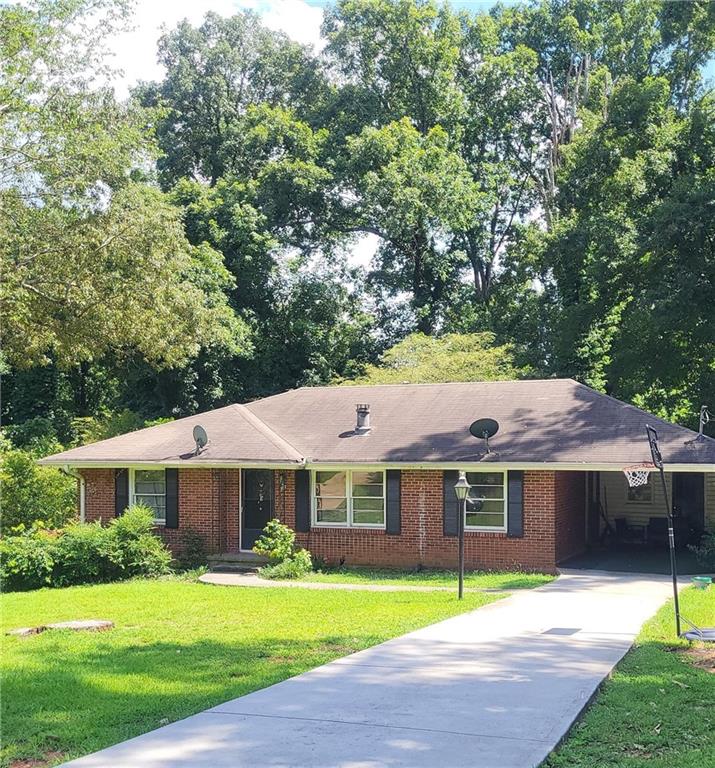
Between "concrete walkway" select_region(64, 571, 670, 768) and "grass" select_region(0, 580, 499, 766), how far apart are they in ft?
1.49

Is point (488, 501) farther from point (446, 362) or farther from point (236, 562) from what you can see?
point (446, 362)

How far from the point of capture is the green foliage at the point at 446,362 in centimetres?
2992

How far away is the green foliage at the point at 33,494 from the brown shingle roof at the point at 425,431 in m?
5.17

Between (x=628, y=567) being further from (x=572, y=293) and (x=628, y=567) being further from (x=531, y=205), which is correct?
(x=531, y=205)

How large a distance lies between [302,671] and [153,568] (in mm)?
9626

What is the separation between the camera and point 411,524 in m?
18.4

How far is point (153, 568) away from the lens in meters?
17.9

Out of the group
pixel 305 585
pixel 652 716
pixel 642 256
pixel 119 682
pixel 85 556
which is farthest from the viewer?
pixel 642 256

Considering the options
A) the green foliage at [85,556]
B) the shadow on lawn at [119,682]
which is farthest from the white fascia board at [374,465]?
the shadow on lawn at [119,682]

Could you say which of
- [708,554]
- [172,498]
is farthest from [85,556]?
[708,554]

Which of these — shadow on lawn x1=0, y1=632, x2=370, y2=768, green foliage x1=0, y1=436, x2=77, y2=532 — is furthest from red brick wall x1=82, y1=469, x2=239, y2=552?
shadow on lawn x1=0, y1=632, x2=370, y2=768

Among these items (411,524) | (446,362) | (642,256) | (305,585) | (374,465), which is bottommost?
(305,585)

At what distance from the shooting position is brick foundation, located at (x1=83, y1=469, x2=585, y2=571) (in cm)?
1756

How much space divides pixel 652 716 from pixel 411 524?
11.3 meters
